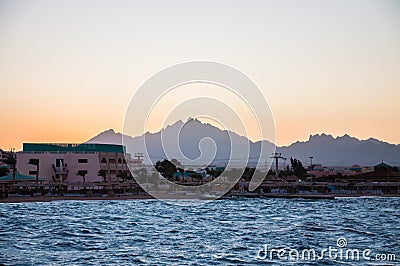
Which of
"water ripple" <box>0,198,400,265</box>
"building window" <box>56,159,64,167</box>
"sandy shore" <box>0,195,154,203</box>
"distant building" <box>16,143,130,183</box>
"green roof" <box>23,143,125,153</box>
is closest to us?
"water ripple" <box>0,198,400,265</box>

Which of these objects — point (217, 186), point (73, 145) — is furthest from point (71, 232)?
point (217, 186)

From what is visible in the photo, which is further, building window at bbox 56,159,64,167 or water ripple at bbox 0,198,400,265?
building window at bbox 56,159,64,167

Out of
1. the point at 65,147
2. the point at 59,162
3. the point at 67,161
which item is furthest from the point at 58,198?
the point at 65,147

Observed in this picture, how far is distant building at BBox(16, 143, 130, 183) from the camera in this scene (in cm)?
6316

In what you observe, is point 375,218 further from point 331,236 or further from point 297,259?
point 297,259

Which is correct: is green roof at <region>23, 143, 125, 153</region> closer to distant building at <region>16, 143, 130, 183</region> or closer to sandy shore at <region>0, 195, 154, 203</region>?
distant building at <region>16, 143, 130, 183</region>

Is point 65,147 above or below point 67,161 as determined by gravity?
above

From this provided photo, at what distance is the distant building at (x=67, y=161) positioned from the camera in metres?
63.2

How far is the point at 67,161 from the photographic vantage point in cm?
6481

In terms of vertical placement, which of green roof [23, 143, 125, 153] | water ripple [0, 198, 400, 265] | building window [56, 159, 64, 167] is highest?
green roof [23, 143, 125, 153]

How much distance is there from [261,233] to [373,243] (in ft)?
16.3

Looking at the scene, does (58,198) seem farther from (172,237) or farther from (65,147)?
(172,237)

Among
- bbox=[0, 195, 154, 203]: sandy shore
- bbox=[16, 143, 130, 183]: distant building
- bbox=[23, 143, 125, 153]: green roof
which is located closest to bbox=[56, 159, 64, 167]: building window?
bbox=[16, 143, 130, 183]: distant building

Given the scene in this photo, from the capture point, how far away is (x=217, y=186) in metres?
75.2
